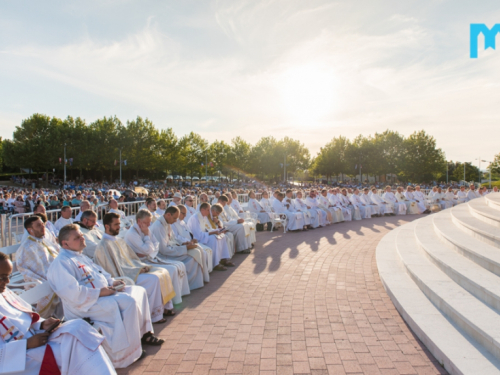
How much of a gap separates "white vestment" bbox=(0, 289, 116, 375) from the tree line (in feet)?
162

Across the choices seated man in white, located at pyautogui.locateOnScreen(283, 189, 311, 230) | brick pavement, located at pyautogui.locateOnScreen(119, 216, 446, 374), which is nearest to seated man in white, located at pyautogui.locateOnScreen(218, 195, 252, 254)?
brick pavement, located at pyautogui.locateOnScreen(119, 216, 446, 374)

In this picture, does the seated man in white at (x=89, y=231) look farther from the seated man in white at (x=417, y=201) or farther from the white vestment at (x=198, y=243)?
the seated man in white at (x=417, y=201)

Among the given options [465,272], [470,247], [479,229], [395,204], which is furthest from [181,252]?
[395,204]

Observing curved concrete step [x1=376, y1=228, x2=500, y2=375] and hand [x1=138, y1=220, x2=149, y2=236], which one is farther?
hand [x1=138, y1=220, x2=149, y2=236]

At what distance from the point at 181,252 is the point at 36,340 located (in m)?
3.51

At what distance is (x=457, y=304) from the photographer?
4340 mm

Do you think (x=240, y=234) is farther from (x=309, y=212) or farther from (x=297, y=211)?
(x=309, y=212)

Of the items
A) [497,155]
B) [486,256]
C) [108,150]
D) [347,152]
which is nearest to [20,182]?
[108,150]

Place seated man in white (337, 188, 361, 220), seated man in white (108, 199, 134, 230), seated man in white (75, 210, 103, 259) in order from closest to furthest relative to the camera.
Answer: seated man in white (75, 210, 103, 259), seated man in white (108, 199, 134, 230), seated man in white (337, 188, 361, 220)

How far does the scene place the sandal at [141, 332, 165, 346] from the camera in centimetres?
411

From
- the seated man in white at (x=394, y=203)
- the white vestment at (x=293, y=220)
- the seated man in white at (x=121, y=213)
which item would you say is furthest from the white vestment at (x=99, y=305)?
the seated man in white at (x=394, y=203)

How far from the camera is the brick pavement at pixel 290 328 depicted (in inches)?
142

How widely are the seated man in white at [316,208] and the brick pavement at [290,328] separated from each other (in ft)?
22.1

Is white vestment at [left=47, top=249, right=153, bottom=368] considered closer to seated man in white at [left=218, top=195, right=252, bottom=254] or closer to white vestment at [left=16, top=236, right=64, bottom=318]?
white vestment at [left=16, top=236, right=64, bottom=318]
